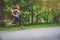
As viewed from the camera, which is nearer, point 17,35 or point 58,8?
point 17,35

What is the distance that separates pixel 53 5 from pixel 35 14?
1202 mm

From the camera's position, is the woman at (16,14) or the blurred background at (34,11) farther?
the blurred background at (34,11)

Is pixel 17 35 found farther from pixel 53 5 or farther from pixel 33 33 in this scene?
pixel 53 5

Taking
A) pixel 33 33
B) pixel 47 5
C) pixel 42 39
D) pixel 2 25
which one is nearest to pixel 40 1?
pixel 47 5

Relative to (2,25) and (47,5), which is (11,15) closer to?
(2,25)

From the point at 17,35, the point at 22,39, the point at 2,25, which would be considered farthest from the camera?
the point at 2,25

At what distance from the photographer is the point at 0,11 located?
12.9 m

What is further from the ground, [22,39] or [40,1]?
[40,1]

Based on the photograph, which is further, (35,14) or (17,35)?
(35,14)

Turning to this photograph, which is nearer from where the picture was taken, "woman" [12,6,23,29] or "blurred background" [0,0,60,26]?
"woman" [12,6,23,29]

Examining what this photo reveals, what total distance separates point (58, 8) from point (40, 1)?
3.97ft

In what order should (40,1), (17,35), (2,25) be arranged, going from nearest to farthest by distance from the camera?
(17,35)
(2,25)
(40,1)

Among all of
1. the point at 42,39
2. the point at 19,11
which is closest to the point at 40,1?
the point at 19,11

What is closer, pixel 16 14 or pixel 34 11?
pixel 16 14
